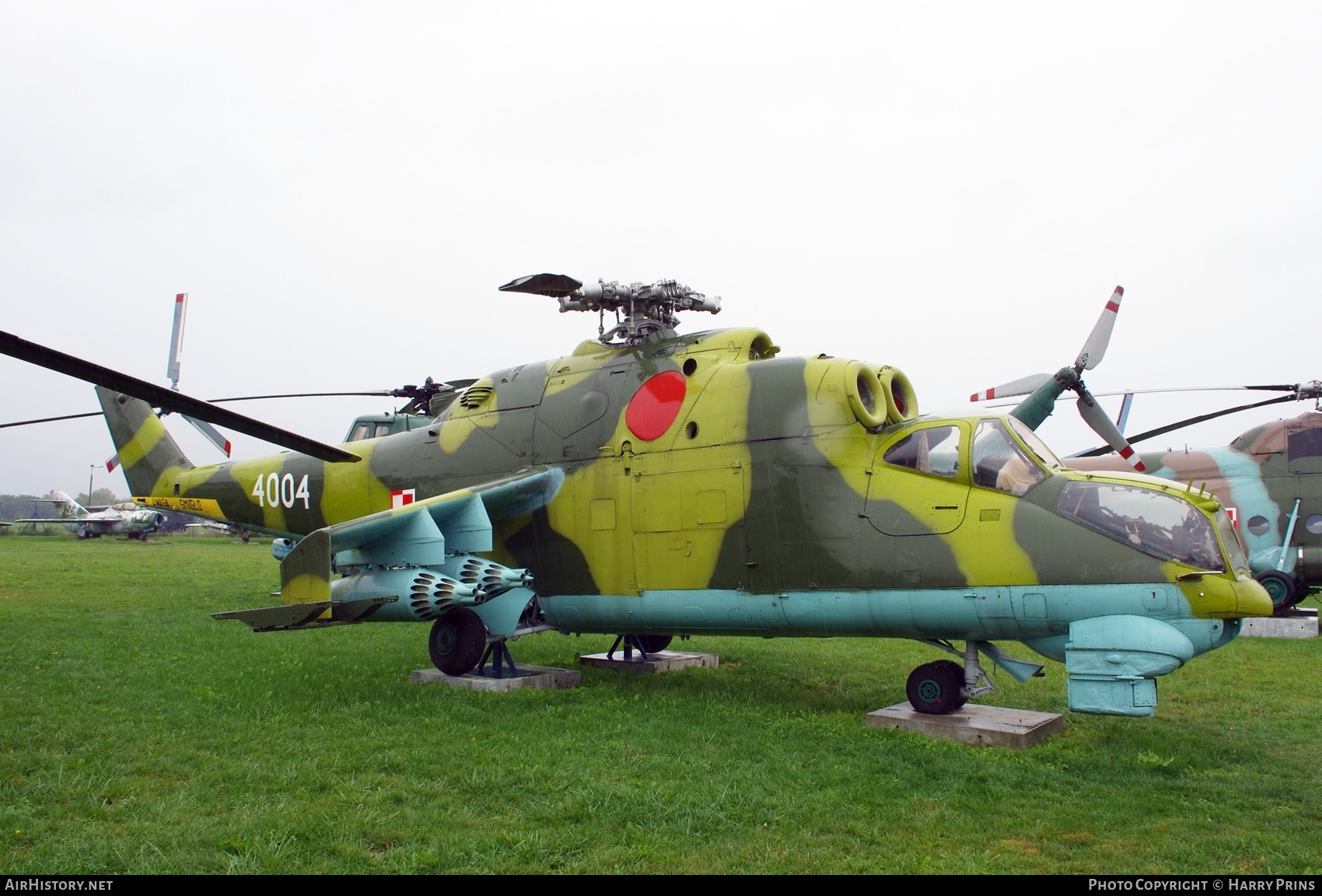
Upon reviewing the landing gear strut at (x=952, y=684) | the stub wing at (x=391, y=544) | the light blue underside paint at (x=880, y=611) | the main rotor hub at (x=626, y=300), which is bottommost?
the landing gear strut at (x=952, y=684)

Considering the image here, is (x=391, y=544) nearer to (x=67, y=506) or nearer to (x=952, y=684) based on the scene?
(x=952, y=684)

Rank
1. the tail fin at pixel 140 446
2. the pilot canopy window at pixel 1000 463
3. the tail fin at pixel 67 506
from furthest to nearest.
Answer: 1. the tail fin at pixel 67 506
2. the tail fin at pixel 140 446
3. the pilot canopy window at pixel 1000 463

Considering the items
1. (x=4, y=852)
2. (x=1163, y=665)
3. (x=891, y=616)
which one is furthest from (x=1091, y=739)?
(x=4, y=852)

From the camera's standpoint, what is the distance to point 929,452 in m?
8.35

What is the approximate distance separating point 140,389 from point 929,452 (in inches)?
250

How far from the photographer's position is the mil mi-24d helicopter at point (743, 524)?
7250 mm

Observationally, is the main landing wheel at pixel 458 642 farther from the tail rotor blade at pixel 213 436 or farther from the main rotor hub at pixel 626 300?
the tail rotor blade at pixel 213 436

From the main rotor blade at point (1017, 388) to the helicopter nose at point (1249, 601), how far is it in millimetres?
4066

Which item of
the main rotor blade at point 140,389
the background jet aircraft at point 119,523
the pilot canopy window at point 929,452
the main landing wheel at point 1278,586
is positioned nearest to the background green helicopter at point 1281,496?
the main landing wheel at point 1278,586

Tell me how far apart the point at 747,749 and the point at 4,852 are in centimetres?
488

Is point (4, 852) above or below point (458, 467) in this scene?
below

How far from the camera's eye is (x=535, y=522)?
10.6m

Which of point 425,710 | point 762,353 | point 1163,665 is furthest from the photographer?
point 762,353
